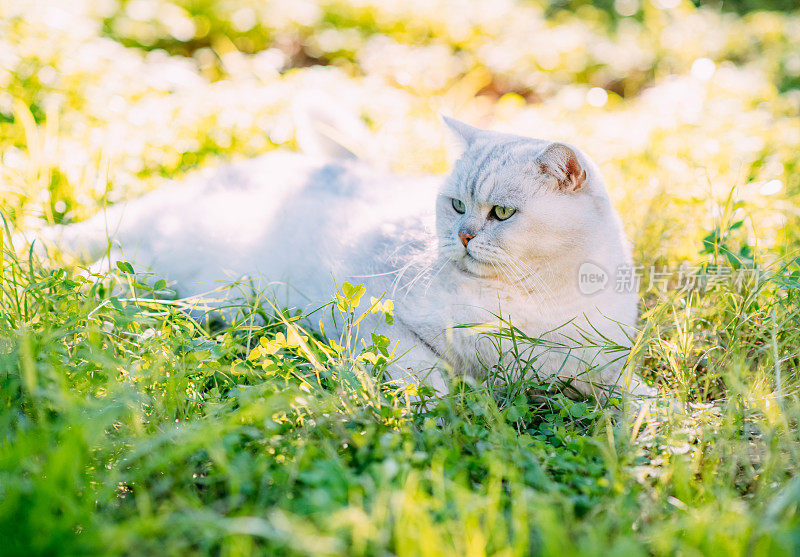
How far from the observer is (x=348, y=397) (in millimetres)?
1484

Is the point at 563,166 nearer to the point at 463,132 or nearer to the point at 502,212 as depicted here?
the point at 502,212

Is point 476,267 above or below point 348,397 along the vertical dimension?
above

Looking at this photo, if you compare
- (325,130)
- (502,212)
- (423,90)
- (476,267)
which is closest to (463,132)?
(502,212)

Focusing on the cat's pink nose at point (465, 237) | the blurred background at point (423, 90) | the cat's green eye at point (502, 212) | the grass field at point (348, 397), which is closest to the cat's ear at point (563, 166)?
the cat's green eye at point (502, 212)

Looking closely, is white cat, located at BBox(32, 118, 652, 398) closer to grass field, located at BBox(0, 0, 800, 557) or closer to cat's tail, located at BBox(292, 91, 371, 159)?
grass field, located at BBox(0, 0, 800, 557)

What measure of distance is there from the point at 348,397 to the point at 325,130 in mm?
1832

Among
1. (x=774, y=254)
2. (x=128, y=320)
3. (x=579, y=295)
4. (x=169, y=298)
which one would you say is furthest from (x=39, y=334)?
(x=774, y=254)

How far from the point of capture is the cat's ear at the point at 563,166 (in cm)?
172

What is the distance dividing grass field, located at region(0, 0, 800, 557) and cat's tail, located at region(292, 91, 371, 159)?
18cm

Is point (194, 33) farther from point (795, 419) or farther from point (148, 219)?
point (795, 419)

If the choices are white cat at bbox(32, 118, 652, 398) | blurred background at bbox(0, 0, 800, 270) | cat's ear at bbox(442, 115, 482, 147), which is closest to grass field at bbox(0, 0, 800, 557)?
blurred background at bbox(0, 0, 800, 270)

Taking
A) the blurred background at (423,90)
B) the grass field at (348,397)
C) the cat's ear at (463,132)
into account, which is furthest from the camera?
the blurred background at (423,90)

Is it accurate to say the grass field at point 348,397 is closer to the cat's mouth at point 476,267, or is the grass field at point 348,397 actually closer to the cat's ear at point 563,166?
the cat's mouth at point 476,267

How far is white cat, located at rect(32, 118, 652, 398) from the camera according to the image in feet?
5.77
